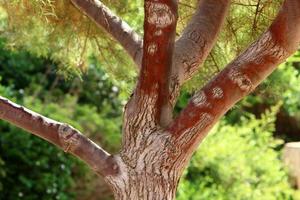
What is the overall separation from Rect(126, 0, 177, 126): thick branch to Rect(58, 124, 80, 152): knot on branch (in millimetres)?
227

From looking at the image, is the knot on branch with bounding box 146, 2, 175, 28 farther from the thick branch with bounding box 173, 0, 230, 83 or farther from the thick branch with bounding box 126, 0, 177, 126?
the thick branch with bounding box 173, 0, 230, 83

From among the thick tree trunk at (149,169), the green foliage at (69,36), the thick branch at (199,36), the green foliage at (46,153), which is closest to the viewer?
the thick tree trunk at (149,169)

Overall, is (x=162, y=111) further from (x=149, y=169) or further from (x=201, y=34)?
(x=201, y=34)

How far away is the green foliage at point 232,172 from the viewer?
527 cm

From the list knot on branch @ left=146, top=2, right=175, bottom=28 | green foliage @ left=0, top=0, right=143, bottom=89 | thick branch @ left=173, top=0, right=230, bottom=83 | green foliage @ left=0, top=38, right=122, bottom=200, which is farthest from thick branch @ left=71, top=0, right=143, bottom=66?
green foliage @ left=0, top=38, right=122, bottom=200

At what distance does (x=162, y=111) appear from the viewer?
2.21 metres

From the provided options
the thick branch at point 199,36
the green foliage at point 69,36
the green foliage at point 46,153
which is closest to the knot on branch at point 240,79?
the thick branch at point 199,36

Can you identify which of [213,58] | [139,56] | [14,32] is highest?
[14,32]

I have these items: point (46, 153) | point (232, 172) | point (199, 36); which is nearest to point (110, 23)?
point (199, 36)

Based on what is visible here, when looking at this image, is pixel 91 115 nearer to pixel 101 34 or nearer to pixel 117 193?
pixel 101 34

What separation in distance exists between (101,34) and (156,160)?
134 centimetres

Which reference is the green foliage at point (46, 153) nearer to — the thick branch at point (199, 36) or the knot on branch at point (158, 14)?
the thick branch at point (199, 36)

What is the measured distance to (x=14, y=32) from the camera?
3.77 m

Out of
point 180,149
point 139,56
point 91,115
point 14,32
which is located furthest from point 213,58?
point 91,115
